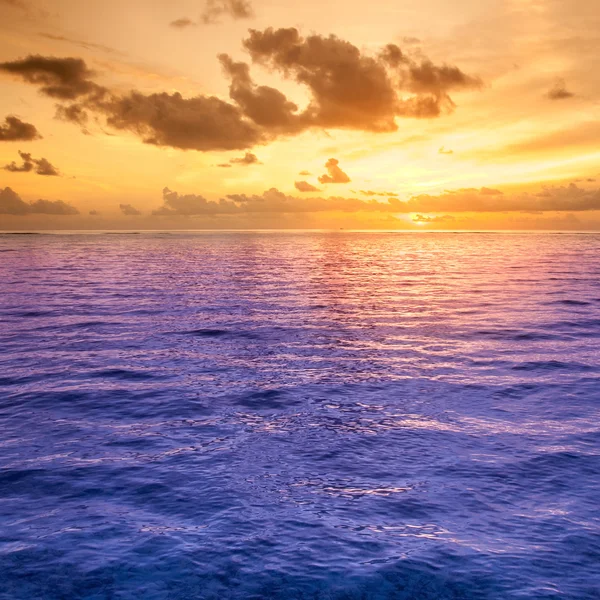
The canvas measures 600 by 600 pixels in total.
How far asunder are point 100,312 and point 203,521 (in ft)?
84.3

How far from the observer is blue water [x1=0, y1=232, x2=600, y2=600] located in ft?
23.5

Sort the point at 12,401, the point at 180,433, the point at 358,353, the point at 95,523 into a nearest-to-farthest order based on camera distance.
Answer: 1. the point at 95,523
2. the point at 180,433
3. the point at 12,401
4. the point at 358,353

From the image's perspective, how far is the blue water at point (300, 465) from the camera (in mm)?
7176

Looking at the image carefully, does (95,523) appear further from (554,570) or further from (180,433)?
(554,570)

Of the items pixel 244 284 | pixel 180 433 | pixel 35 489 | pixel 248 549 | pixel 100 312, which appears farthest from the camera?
pixel 244 284

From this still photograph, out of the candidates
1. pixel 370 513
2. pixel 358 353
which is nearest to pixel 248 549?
pixel 370 513

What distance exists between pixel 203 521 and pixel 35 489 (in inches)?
139

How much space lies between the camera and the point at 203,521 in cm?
841

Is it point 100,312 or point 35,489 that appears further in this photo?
point 100,312

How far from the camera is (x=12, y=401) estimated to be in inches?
589

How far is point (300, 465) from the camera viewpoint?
34.5 feet

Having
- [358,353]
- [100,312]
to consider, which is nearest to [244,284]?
[100,312]

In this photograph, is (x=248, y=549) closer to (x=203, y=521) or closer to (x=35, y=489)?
(x=203, y=521)

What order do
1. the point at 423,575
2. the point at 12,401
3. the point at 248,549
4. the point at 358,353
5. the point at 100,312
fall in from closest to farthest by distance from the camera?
the point at 423,575 < the point at 248,549 < the point at 12,401 < the point at 358,353 < the point at 100,312
